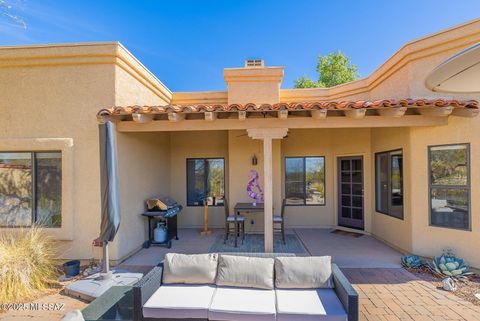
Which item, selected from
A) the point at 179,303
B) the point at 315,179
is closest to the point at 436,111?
the point at 315,179

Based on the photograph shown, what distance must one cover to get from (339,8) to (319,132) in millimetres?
7465

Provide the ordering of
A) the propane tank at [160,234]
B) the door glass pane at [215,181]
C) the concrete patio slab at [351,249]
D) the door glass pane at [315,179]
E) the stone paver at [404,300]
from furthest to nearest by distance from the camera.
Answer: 1. the door glass pane at [215,181]
2. the door glass pane at [315,179]
3. the propane tank at [160,234]
4. the concrete patio slab at [351,249]
5. the stone paver at [404,300]

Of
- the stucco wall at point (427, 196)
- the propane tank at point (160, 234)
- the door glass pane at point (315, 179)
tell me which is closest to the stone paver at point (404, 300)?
the stucco wall at point (427, 196)

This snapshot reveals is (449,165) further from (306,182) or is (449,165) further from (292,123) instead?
(306,182)

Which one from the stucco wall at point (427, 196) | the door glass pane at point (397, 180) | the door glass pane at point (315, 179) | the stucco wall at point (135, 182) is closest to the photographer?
the stucco wall at point (427, 196)

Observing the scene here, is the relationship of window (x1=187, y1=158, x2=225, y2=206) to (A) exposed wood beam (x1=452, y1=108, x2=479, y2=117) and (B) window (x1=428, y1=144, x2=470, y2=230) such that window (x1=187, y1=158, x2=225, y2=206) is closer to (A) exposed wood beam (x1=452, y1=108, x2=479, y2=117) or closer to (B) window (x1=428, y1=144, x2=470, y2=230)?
(B) window (x1=428, y1=144, x2=470, y2=230)

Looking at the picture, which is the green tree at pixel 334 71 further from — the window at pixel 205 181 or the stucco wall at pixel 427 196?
the stucco wall at pixel 427 196

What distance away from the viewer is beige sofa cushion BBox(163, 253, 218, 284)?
13.2 feet

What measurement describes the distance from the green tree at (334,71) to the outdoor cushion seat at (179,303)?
2433 cm

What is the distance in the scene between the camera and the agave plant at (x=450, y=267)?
5.23m

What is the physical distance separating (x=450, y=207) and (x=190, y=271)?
620cm

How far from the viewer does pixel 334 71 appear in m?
25.2

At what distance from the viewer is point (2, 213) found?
6.26 meters

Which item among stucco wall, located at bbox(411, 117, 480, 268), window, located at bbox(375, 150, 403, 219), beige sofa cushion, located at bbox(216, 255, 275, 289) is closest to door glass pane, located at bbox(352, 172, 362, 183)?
window, located at bbox(375, 150, 403, 219)
